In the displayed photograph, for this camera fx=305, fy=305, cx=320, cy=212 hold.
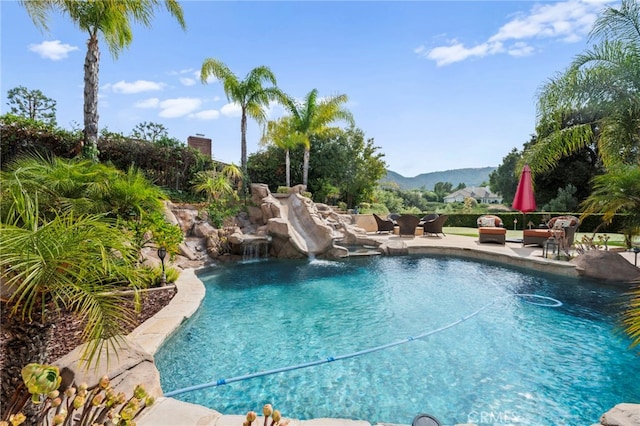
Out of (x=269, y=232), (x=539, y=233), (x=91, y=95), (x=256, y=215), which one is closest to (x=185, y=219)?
(x=269, y=232)

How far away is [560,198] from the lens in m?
23.2

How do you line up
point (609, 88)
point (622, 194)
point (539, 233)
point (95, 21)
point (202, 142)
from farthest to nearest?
1. point (202, 142)
2. point (539, 233)
3. point (95, 21)
4. point (609, 88)
5. point (622, 194)

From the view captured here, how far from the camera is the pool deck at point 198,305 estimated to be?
2.56 m

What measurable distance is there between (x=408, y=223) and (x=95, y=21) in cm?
1371

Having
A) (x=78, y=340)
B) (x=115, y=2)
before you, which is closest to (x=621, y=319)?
(x=78, y=340)

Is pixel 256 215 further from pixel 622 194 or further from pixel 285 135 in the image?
pixel 622 194

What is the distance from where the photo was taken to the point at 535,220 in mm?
20109

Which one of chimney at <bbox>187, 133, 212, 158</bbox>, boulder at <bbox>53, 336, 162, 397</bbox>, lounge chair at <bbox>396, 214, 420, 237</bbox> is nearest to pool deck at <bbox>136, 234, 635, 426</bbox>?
boulder at <bbox>53, 336, 162, 397</bbox>

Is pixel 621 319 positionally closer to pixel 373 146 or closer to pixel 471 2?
pixel 471 2

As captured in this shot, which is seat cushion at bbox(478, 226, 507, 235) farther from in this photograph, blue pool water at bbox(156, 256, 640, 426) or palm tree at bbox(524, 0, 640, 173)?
blue pool water at bbox(156, 256, 640, 426)

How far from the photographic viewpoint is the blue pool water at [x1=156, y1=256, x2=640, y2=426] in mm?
3277

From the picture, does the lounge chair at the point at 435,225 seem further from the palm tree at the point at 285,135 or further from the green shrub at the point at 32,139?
the green shrub at the point at 32,139

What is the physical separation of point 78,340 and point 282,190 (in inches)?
464

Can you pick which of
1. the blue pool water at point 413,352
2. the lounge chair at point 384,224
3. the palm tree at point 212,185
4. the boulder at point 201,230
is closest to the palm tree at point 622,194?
the blue pool water at point 413,352
